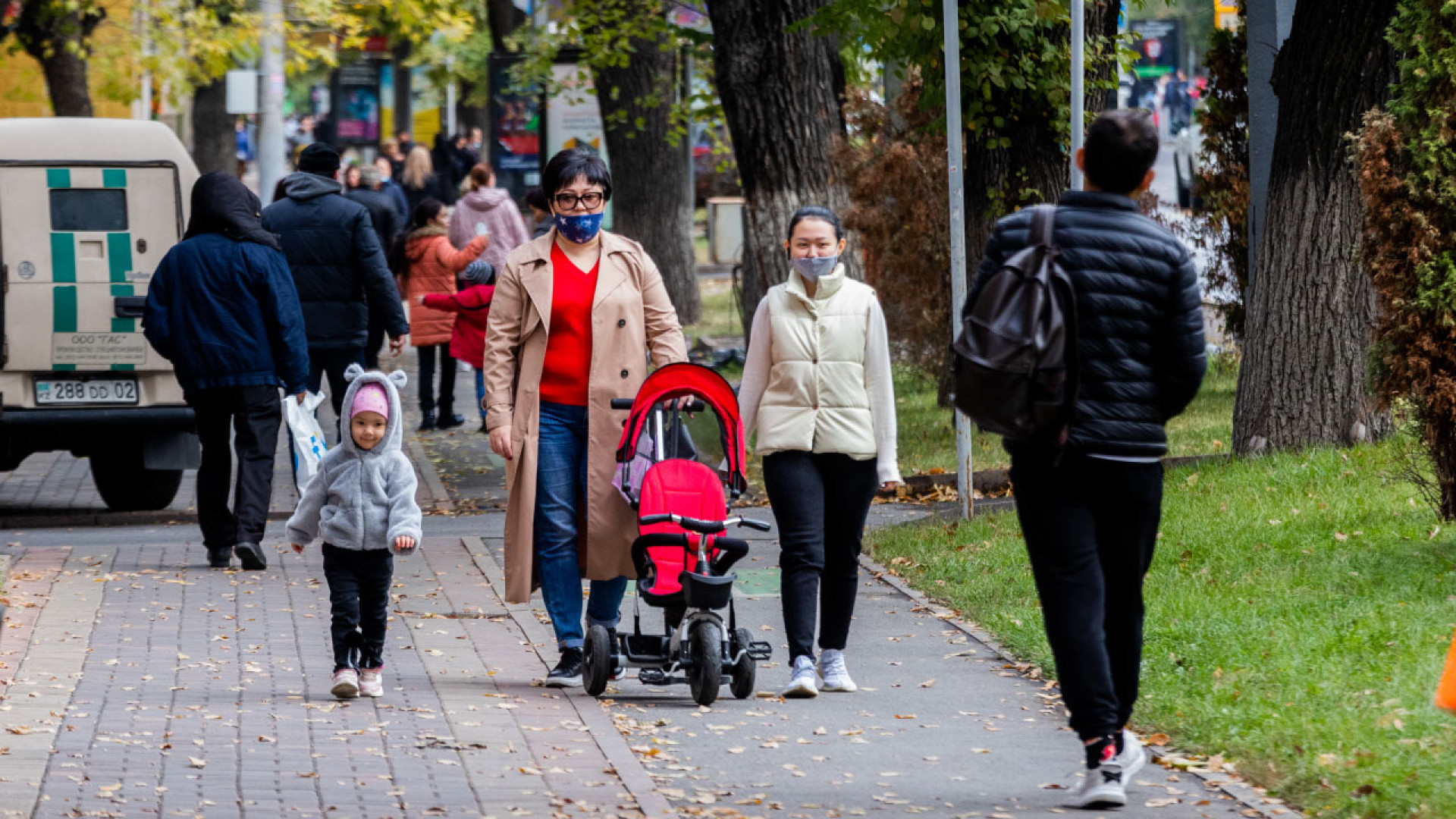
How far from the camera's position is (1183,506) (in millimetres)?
9992

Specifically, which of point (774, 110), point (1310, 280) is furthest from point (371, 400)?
point (774, 110)

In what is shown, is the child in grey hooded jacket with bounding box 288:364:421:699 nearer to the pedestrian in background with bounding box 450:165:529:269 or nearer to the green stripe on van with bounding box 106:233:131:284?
the green stripe on van with bounding box 106:233:131:284

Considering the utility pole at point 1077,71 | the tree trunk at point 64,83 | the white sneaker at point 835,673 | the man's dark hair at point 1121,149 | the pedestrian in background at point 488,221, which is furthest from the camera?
the tree trunk at point 64,83

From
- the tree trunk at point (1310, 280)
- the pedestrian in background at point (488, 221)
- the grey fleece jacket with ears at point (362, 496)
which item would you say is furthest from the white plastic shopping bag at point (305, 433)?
the pedestrian in background at point (488, 221)

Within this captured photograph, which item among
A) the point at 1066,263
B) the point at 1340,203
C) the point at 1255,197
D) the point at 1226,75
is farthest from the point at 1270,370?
the point at 1066,263

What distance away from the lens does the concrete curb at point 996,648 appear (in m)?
5.55

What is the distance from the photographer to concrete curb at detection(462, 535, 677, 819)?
18.7 feet

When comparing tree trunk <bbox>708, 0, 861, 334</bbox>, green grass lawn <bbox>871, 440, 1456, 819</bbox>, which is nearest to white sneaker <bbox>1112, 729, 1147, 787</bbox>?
green grass lawn <bbox>871, 440, 1456, 819</bbox>

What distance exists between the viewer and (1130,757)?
18.5ft

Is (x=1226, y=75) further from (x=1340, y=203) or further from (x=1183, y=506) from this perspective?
(x=1183, y=506)

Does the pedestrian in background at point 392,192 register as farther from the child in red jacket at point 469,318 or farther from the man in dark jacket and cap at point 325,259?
the man in dark jacket and cap at point 325,259

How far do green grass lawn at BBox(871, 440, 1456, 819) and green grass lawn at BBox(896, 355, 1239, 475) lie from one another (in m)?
2.21

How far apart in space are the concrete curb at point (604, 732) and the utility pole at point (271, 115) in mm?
19062

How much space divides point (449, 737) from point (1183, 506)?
4.64 m
